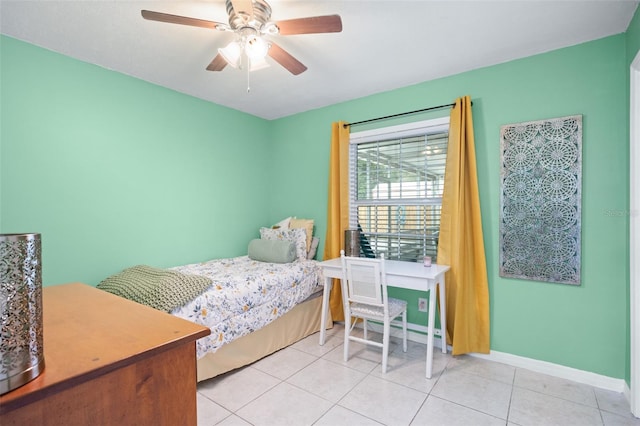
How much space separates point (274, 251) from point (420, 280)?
5.01ft

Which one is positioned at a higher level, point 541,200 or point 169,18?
point 169,18

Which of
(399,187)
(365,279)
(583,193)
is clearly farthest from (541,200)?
(365,279)

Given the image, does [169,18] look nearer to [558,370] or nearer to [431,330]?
[431,330]

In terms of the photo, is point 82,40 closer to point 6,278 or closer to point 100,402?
point 6,278

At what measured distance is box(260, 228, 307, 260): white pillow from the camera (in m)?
3.44

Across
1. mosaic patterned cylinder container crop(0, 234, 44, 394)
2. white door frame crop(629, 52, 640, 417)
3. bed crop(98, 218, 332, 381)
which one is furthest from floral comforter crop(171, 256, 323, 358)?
white door frame crop(629, 52, 640, 417)

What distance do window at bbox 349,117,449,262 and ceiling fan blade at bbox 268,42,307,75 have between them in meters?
1.29

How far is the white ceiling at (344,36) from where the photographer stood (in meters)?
1.87

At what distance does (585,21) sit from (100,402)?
303 centimetres

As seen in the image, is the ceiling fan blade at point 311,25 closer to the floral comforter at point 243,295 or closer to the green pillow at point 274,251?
the floral comforter at point 243,295

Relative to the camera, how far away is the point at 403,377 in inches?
92.0

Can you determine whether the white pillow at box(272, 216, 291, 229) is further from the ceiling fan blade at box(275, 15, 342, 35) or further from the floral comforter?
the ceiling fan blade at box(275, 15, 342, 35)

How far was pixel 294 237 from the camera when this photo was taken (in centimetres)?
350

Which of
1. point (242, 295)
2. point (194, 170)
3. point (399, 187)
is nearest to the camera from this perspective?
point (242, 295)
